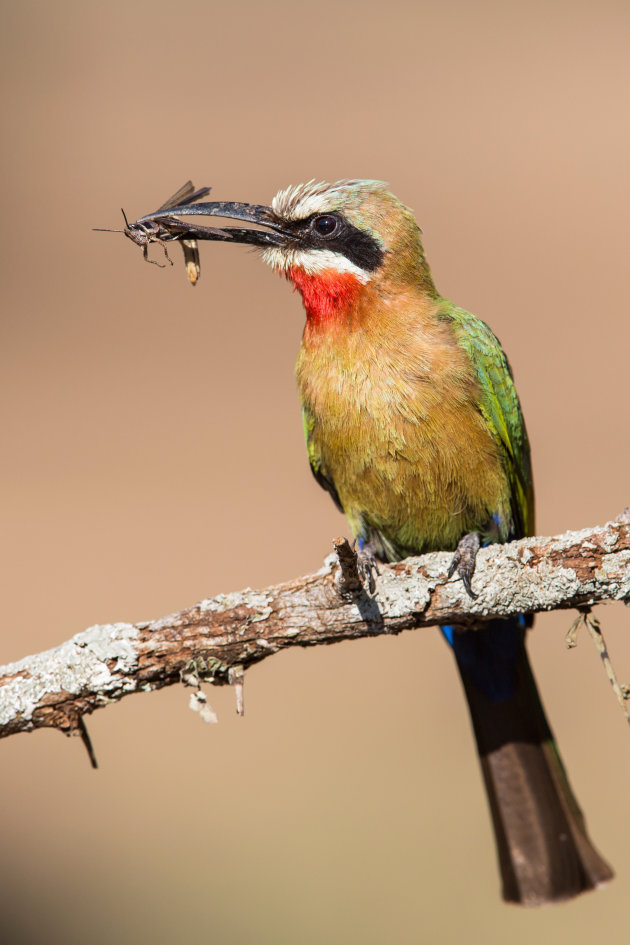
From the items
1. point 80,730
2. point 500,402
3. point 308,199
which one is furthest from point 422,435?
point 80,730

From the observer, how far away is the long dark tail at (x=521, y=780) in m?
3.85

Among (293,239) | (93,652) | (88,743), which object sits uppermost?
(293,239)

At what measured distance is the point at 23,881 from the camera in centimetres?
584

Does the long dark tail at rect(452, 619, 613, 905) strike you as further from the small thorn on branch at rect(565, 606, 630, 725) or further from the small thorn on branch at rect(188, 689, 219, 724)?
the small thorn on branch at rect(188, 689, 219, 724)

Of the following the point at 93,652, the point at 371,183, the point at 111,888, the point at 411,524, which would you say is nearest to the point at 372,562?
the point at 411,524

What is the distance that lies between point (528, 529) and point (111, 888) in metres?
3.71

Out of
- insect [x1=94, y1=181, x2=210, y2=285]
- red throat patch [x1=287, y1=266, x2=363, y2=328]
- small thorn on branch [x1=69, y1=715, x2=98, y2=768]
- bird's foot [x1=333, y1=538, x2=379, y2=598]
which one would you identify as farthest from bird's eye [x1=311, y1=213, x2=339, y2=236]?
small thorn on branch [x1=69, y1=715, x2=98, y2=768]

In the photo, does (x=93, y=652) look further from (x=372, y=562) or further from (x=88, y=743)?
(x=372, y=562)

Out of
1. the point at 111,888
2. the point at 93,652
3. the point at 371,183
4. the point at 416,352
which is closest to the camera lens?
the point at 93,652

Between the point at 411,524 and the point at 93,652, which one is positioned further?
the point at 411,524

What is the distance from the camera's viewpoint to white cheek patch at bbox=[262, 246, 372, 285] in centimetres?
361

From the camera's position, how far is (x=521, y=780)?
3.92 meters

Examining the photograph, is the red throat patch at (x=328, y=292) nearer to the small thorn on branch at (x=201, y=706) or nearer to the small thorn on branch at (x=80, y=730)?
the small thorn on branch at (x=201, y=706)

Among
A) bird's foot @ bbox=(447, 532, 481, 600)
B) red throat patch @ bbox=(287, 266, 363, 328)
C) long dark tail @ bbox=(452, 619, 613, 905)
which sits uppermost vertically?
red throat patch @ bbox=(287, 266, 363, 328)
